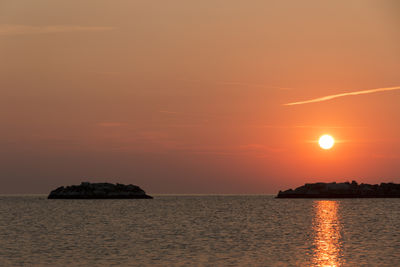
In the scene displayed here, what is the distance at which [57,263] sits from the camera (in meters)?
50.0

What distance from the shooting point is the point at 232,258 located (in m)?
53.2

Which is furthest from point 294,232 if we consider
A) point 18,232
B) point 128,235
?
point 18,232

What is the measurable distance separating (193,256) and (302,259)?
30.6 feet

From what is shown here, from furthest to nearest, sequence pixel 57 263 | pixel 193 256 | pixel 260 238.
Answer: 1. pixel 260 238
2. pixel 193 256
3. pixel 57 263

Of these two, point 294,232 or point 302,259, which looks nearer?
point 302,259

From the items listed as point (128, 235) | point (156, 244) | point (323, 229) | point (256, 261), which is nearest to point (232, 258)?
point (256, 261)

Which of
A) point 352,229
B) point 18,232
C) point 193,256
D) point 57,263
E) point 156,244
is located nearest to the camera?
point 57,263

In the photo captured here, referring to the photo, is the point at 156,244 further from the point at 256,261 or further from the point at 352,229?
the point at 352,229

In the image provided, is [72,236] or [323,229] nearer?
[72,236]

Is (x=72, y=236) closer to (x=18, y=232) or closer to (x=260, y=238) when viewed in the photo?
(x=18, y=232)

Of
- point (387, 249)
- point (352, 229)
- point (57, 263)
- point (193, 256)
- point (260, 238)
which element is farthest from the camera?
point (352, 229)

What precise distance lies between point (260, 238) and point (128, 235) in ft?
53.2

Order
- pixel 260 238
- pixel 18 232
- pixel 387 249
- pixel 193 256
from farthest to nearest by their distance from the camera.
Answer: pixel 18 232, pixel 260 238, pixel 387 249, pixel 193 256

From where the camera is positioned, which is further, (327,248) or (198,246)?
(198,246)
